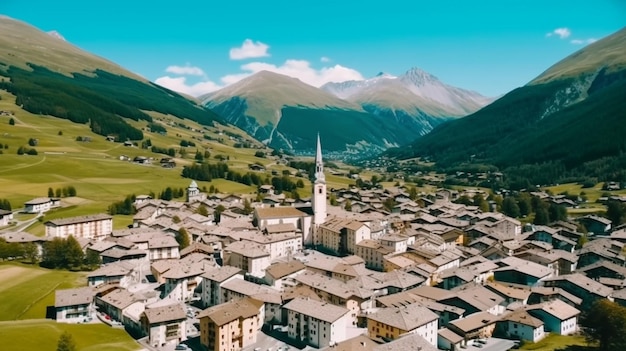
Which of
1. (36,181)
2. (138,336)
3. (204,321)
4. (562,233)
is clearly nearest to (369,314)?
(204,321)

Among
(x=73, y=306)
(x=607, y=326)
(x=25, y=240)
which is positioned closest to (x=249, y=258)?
(x=73, y=306)

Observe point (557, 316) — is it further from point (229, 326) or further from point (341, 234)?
point (341, 234)

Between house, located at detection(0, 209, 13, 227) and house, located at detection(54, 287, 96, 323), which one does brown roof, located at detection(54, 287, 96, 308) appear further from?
house, located at detection(0, 209, 13, 227)

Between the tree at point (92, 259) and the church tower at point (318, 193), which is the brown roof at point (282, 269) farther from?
the tree at point (92, 259)

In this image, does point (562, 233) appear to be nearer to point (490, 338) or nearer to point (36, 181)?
point (490, 338)

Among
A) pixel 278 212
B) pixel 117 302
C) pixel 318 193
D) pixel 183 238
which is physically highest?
pixel 318 193

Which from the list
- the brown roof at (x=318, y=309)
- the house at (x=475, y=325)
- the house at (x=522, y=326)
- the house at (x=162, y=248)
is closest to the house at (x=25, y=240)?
the house at (x=162, y=248)

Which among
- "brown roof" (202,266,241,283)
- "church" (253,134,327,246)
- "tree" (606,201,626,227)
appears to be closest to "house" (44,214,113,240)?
"church" (253,134,327,246)
